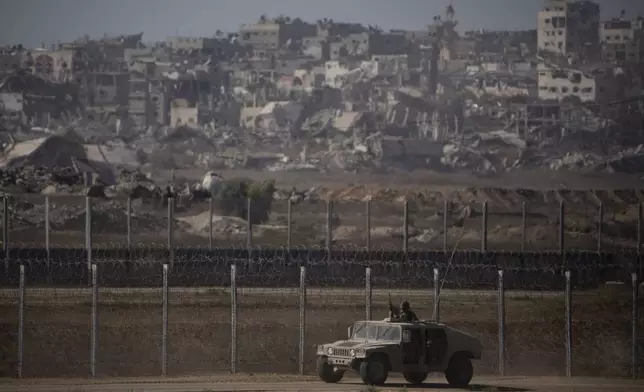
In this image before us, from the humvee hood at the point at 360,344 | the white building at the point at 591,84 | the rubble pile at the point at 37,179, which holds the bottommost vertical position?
the humvee hood at the point at 360,344

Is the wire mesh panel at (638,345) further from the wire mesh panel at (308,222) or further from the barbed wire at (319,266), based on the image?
the wire mesh panel at (308,222)

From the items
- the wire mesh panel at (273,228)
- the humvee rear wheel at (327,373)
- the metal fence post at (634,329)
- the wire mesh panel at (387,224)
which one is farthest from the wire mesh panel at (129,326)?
the wire mesh panel at (387,224)

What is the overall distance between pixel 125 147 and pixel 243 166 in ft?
24.9

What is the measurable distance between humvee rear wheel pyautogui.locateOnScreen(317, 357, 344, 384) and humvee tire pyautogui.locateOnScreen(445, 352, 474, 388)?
148 cm

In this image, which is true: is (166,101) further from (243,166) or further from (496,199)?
A: (496,199)

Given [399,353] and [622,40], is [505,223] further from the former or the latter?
[622,40]

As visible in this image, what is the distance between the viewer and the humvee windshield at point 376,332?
25.0m

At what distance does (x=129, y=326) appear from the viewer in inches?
1179

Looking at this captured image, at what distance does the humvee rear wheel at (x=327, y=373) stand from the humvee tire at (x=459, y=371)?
1485 mm

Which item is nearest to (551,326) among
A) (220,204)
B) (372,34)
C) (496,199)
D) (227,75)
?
(220,204)

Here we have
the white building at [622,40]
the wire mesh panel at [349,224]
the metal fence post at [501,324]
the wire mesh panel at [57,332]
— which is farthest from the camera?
the white building at [622,40]

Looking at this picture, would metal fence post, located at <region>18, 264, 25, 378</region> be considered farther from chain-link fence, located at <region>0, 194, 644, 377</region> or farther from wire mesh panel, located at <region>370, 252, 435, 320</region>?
wire mesh panel, located at <region>370, 252, 435, 320</region>

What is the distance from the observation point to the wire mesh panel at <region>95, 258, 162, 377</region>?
1094 inches

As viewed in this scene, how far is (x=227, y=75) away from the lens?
6619 inches
